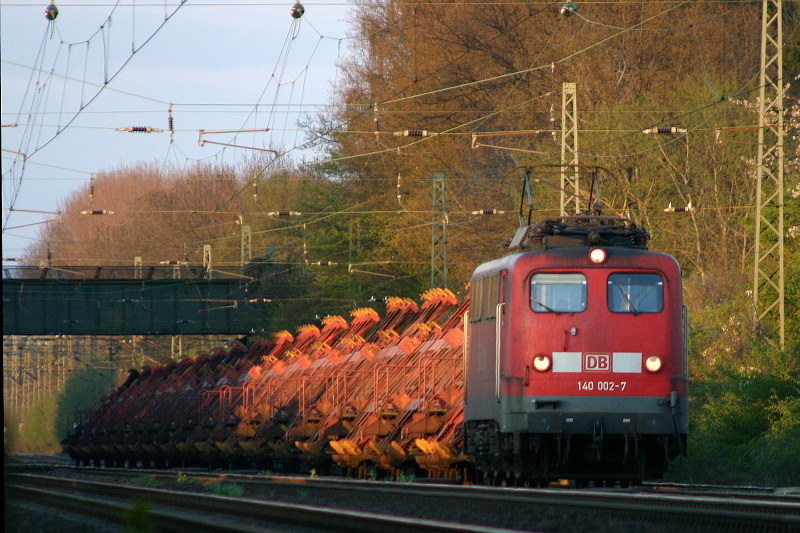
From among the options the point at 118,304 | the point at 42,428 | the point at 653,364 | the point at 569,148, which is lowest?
the point at 42,428

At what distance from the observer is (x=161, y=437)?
44.1 meters

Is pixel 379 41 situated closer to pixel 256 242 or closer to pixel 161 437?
pixel 256 242

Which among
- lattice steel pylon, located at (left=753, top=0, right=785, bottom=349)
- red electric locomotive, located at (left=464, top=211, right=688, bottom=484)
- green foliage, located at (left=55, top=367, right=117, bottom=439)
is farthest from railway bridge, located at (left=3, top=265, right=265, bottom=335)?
red electric locomotive, located at (left=464, top=211, right=688, bottom=484)

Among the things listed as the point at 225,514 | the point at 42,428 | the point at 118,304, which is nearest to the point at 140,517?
the point at 225,514

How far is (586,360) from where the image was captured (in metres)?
16.7

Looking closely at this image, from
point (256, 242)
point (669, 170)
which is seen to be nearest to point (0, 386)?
point (669, 170)

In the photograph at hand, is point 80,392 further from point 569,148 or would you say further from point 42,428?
point 569,148

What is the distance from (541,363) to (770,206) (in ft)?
64.6

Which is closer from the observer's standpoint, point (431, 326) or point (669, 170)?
point (431, 326)

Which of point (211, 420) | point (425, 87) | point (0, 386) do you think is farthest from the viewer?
point (425, 87)

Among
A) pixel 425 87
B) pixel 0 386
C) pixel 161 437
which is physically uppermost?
pixel 425 87

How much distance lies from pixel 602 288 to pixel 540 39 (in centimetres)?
4451

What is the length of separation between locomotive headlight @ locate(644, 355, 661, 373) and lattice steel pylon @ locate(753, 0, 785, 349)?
9977 mm

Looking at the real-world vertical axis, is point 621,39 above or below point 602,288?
above
